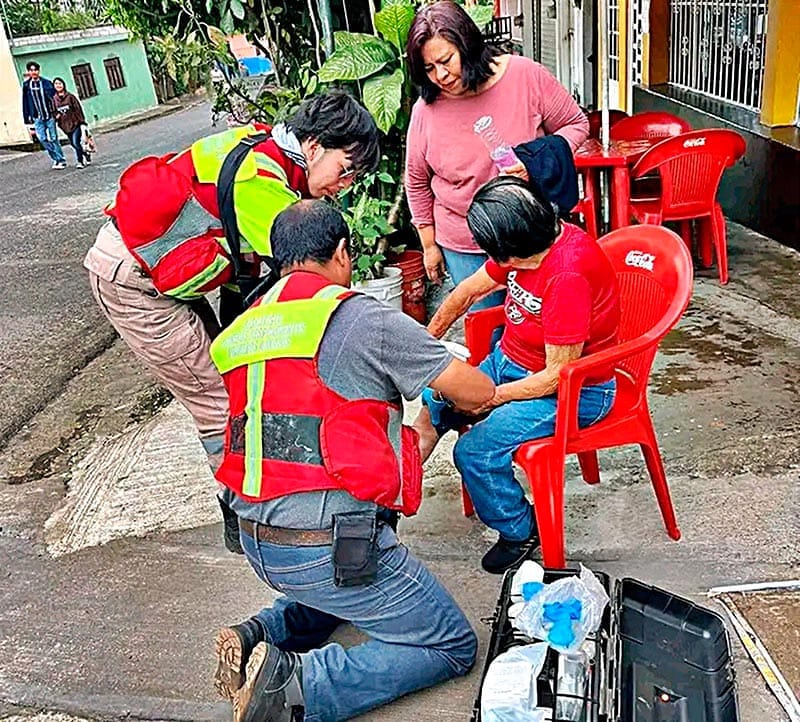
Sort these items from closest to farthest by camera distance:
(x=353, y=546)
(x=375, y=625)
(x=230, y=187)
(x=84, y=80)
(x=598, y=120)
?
(x=353, y=546) < (x=375, y=625) < (x=230, y=187) < (x=598, y=120) < (x=84, y=80)

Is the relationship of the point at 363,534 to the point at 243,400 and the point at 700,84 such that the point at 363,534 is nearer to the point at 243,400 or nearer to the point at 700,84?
the point at 243,400

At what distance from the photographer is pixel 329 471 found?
1.88m

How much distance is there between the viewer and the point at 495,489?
2396mm

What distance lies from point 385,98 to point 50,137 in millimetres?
11035

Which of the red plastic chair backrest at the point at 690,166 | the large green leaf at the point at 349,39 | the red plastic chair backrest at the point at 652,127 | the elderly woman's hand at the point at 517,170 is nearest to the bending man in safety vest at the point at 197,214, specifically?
the elderly woman's hand at the point at 517,170

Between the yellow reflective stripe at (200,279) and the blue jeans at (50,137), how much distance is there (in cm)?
1238

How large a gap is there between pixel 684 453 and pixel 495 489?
106 centimetres

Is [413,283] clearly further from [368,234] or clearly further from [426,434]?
[426,434]

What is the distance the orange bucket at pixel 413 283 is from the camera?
179 inches

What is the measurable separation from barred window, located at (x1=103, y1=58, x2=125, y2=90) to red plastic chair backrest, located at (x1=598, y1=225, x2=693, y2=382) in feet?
70.1

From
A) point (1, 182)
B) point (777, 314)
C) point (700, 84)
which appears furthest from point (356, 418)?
point (1, 182)

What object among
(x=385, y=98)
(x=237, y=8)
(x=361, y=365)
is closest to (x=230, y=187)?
(x=361, y=365)

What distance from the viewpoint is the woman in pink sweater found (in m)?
2.91

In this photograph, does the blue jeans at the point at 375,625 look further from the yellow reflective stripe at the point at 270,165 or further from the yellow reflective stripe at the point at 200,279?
the yellow reflective stripe at the point at 270,165
